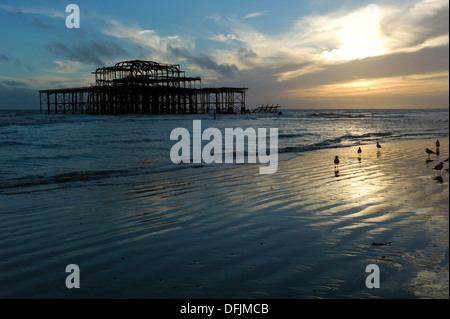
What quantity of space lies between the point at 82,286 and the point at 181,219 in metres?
2.39

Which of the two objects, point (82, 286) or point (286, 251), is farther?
point (286, 251)

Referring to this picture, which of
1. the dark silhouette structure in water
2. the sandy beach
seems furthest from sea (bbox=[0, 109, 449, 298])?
the dark silhouette structure in water

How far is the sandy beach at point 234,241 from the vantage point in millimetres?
3473

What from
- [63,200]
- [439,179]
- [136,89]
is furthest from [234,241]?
[136,89]

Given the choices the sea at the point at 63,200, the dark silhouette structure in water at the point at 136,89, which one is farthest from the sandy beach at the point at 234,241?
the dark silhouette structure in water at the point at 136,89

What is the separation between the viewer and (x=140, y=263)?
405 centimetres

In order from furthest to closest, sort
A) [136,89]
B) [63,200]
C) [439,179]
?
[136,89] → [439,179] → [63,200]

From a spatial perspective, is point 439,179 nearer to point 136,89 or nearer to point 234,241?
point 234,241

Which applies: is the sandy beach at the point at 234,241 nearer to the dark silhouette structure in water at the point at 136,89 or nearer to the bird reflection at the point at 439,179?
the bird reflection at the point at 439,179

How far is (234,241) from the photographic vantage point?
15.4ft

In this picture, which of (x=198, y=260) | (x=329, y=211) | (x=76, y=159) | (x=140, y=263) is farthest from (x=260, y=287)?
(x=76, y=159)

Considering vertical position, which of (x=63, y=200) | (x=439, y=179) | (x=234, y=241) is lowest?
(x=234, y=241)

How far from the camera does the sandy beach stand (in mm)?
3473
